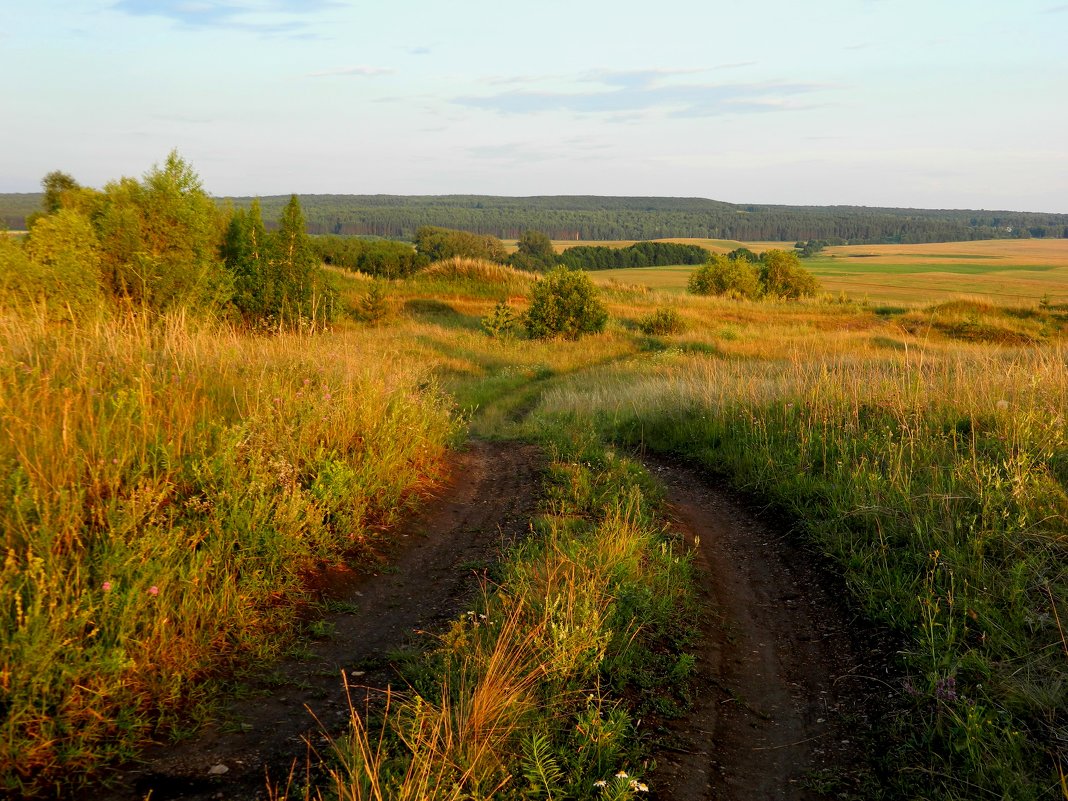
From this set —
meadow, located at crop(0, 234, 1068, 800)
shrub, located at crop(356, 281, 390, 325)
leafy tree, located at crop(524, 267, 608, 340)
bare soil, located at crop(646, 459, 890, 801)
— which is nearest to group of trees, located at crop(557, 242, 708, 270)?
shrub, located at crop(356, 281, 390, 325)

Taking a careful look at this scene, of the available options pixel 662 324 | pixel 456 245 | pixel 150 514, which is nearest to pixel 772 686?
pixel 150 514

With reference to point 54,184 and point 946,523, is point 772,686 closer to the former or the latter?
point 946,523

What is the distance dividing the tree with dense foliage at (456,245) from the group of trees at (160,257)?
45.6 meters

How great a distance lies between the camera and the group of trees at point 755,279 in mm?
49438

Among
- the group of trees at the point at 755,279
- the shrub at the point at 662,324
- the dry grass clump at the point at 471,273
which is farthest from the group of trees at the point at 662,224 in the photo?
the shrub at the point at 662,324

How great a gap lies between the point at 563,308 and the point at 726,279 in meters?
26.0

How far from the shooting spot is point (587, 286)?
26906 mm

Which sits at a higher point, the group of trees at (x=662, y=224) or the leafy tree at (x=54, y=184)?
the group of trees at (x=662, y=224)

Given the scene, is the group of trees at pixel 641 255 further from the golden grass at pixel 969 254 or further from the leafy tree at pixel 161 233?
the leafy tree at pixel 161 233

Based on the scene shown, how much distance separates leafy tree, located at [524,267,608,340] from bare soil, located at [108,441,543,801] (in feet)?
63.6

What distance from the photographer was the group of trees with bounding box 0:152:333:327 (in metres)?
11.1

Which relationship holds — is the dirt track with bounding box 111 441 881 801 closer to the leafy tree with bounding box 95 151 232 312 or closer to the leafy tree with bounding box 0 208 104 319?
the leafy tree with bounding box 0 208 104 319

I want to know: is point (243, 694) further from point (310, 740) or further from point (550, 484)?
point (550, 484)

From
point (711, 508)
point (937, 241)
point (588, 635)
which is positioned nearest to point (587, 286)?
point (711, 508)
